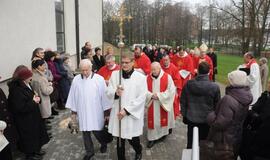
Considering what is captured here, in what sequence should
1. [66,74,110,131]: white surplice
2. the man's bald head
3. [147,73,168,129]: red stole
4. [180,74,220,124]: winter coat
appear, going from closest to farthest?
1. [180,74,220,124]: winter coat
2. [66,74,110,131]: white surplice
3. the man's bald head
4. [147,73,168,129]: red stole

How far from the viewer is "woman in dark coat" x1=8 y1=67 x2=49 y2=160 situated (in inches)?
194

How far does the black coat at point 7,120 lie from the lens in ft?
14.8

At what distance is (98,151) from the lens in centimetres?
581

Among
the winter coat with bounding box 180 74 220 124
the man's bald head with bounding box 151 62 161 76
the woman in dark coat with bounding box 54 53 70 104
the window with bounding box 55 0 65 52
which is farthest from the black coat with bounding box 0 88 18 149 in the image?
the window with bounding box 55 0 65 52

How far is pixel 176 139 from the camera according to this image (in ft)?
21.7

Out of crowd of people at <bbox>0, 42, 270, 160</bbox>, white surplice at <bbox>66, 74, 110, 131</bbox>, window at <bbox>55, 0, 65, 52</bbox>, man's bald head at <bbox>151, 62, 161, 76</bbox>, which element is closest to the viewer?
crowd of people at <bbox>0, 42, 270, 160</bbox>

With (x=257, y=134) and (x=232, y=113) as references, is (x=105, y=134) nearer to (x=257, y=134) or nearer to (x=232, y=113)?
(x=232, y=113)

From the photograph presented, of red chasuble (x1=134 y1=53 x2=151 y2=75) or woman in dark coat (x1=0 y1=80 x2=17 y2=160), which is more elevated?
red chasuble (x1=134 y1=53 x2=151 y2=75)

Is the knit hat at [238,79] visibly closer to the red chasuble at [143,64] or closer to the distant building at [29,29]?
the distant building at [29,29]

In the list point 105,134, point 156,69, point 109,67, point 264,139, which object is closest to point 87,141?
point 105,134

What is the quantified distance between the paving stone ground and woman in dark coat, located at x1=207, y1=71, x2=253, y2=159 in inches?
65.2

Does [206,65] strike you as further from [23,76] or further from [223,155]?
[23,76]

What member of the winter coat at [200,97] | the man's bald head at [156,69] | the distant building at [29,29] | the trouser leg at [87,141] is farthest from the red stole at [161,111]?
the distant building at [29,29]

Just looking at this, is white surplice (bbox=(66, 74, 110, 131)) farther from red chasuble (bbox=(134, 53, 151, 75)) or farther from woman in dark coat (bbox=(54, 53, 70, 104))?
red chasuble (bbox=(134, 53, 151, 75))
